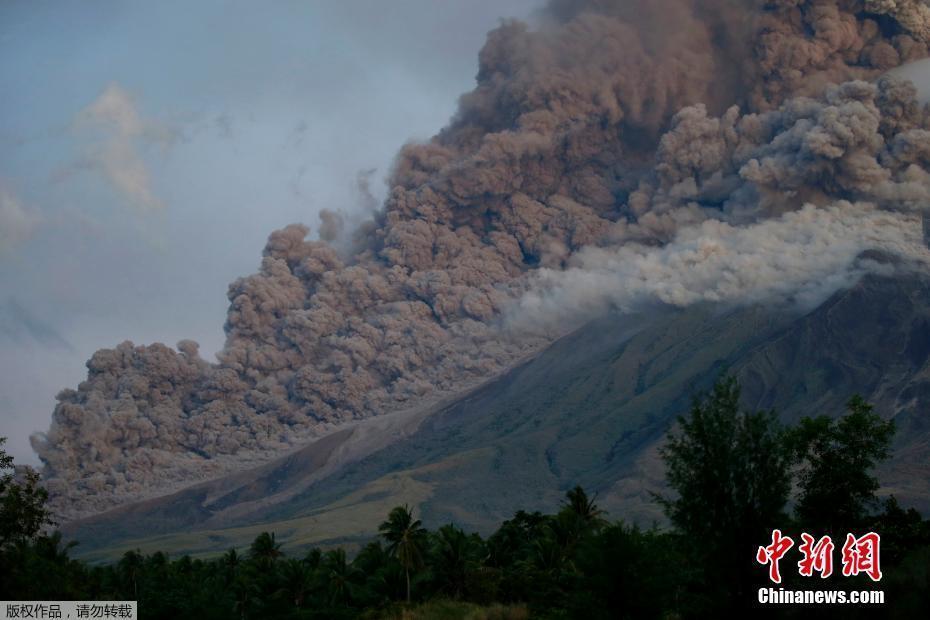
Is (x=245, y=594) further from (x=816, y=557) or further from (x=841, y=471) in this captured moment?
(x=816, y=557)

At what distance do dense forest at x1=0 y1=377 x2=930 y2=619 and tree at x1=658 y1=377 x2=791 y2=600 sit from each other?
0.03 metres

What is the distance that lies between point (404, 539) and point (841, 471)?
18226mm

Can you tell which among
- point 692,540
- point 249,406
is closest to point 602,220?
point 249,406

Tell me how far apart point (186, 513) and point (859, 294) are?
98180 mm

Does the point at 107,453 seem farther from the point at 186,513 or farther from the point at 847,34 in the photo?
the point at 847,34

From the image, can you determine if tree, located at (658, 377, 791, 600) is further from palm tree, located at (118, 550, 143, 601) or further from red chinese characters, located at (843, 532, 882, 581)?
palm tree, located at (118, 550, 143, 601)

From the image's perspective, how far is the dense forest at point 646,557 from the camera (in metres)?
28.7

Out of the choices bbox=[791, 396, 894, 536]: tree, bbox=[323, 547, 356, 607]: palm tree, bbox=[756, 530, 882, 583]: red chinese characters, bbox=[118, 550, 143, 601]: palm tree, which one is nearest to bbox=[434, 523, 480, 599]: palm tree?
bbox=[323, 547, 356, 607]: palm tree

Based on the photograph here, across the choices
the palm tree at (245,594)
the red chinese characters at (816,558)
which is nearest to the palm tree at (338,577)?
the palm tree at (245,594)

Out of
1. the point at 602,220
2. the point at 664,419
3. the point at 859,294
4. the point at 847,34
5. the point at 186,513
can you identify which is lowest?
the point at 186,513

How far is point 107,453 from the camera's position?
14825cm

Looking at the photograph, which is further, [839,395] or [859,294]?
[859,294]

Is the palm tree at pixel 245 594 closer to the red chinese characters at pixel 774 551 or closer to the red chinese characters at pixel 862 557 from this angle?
the red chinese characters at pixel 774 551

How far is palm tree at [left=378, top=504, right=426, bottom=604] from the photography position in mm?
47094
